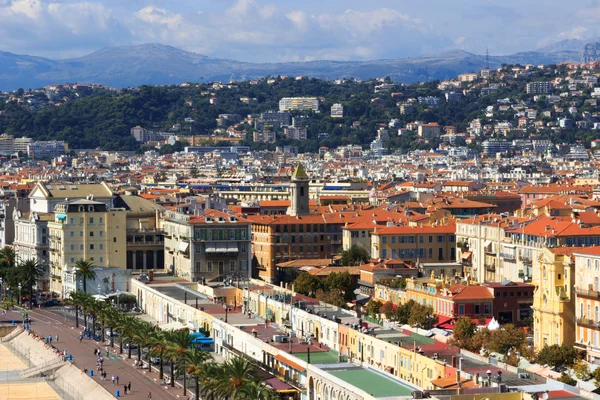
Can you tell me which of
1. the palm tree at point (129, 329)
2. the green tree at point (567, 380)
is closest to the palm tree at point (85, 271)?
the palm tree at point (129, 329)

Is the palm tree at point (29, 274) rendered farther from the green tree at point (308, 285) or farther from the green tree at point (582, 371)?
the green tree at point (582, 371)

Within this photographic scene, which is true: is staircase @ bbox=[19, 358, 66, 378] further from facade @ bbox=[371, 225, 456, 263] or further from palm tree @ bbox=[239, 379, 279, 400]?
facade @ bbox=[371, 225, 456, 263]

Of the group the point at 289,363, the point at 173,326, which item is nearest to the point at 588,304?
the point at 289,363

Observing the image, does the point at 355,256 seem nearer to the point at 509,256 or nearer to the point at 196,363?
the point at 509,256

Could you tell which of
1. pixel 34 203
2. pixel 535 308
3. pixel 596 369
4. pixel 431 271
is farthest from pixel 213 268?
pixel 596 369

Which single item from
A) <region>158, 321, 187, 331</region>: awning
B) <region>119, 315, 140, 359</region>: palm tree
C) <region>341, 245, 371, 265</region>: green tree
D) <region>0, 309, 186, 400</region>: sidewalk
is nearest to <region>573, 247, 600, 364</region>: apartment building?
<region>0, 309, 186, 400</region>: sidewalk

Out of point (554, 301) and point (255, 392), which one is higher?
point (554, 301)
